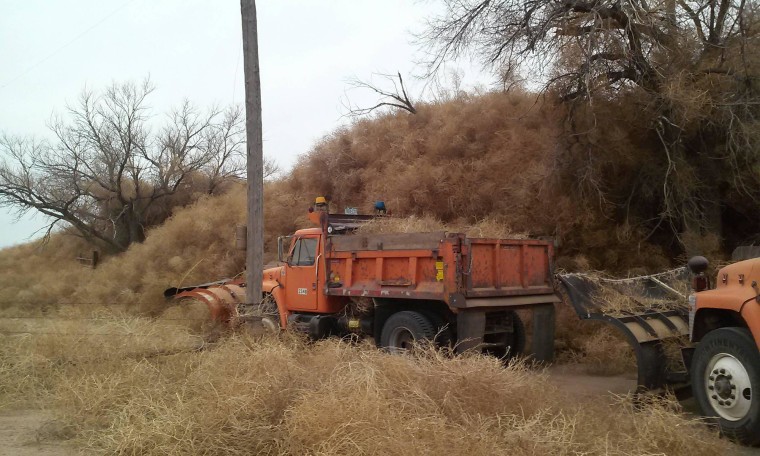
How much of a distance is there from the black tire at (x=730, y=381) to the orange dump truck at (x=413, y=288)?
9.63 feet

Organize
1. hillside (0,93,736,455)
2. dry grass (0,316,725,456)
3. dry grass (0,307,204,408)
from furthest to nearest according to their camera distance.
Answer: dry grass (0,307,204,408)
hillside (0,93,736,455)
dry grass (0,316,725,456)

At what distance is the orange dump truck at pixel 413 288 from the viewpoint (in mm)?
8688

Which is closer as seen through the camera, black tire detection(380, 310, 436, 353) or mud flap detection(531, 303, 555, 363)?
black tire detection(380, 310, 436, 353)

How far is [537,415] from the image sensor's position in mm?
4867

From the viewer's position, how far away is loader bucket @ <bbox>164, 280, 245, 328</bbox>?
467 inches

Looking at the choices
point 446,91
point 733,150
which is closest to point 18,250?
point 446,91

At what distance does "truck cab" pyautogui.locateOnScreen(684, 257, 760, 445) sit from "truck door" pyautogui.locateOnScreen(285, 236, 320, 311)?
6.17 meters

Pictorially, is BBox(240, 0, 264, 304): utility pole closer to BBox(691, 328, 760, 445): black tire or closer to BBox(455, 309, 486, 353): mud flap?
BBox(455, 309, 486, 353): mud flap

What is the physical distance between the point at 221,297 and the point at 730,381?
8910mm

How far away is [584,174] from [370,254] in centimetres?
459

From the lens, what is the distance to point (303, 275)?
437 inches

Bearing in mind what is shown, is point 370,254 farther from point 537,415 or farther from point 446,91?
point 446,91

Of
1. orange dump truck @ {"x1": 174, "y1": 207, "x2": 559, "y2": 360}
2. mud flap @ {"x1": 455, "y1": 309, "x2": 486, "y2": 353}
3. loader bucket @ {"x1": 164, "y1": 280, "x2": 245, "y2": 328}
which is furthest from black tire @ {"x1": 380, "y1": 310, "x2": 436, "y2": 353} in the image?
loader bucket @ {"x1": 164, "y1": 280, "x2": 245, "y2": 328}

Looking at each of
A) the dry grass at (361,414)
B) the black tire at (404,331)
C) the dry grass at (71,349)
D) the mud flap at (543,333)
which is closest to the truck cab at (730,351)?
the dry grass at (361,414)
